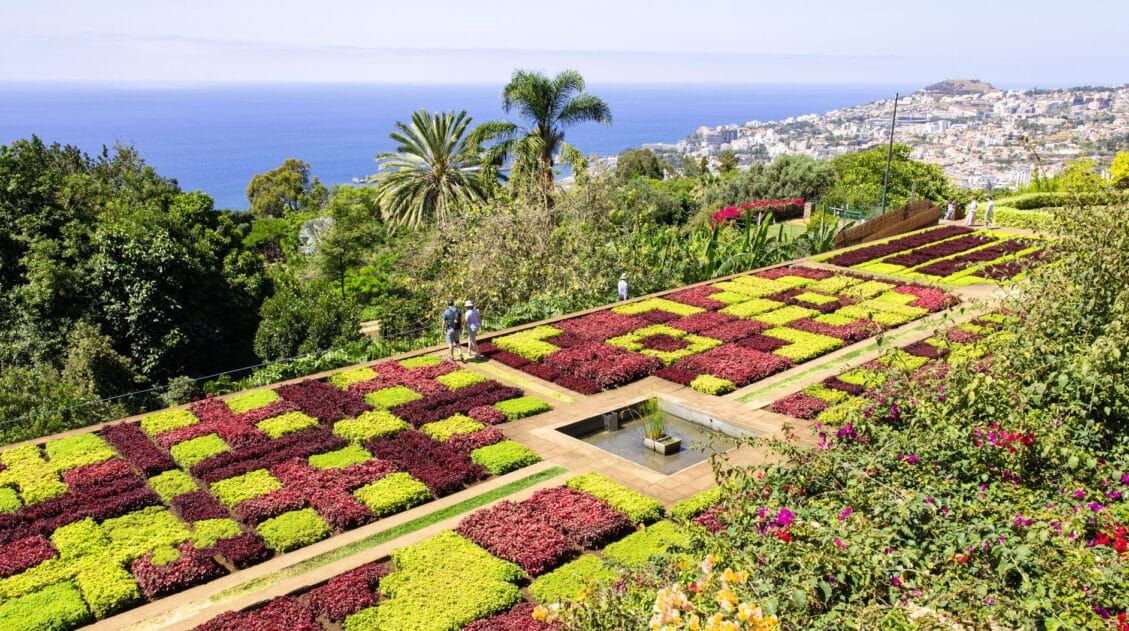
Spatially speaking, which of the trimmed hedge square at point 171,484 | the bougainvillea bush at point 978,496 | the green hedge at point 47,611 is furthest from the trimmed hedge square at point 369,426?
the bougainvillea bush at point 978,496

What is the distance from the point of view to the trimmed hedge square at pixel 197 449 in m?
14.7

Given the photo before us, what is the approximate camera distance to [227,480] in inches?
543

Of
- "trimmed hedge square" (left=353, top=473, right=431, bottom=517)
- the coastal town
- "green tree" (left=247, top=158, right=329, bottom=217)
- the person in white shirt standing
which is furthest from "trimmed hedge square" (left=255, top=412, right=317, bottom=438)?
"green tree" (left=247, top=158, right=329, bottom=217)

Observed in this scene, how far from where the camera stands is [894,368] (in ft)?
35.7

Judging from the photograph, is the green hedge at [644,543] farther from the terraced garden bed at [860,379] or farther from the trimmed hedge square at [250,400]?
the trimmed hedge square at [250,400]

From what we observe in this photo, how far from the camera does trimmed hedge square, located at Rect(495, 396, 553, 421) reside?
55.3ft

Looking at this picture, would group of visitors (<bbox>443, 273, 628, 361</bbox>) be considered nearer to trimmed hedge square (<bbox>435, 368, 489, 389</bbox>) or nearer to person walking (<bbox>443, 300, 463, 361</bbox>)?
person walking (<bbox>443, 300, 463, 361</bbox>)

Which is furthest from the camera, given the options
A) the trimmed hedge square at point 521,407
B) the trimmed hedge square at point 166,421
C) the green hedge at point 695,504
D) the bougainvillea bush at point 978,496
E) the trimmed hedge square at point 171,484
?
the trimmed hedge square at point 521,407

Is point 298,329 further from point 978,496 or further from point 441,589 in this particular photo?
point 978,496

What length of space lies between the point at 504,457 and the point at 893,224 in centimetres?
2863

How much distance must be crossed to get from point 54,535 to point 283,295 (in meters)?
14.0

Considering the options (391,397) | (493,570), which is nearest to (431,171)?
(391,397)

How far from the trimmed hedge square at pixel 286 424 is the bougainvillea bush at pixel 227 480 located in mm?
40

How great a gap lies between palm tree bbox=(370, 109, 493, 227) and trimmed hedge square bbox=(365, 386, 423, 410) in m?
20.6
